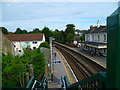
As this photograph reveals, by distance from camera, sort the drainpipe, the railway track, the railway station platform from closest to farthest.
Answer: the drainpipe < the railway station platform < the railway track

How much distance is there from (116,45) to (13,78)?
28.5ft

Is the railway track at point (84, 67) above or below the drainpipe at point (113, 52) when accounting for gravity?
below

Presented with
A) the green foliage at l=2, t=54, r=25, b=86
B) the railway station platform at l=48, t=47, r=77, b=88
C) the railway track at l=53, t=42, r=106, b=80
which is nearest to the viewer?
the green foliage at l=2, t=54, r=25, b=86

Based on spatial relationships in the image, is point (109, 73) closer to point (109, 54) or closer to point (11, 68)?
point (109, 54)

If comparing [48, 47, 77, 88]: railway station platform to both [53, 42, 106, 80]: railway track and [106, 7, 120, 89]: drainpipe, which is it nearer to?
[53, 42, 106, 80]: railway track

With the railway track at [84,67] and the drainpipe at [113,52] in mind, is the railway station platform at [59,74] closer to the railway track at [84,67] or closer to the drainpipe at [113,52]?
the railway track at [84,67]

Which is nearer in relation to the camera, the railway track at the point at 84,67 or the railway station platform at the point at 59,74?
the railway station platform at the point at 59,74

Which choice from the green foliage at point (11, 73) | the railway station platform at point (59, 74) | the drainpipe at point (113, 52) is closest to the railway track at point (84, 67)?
the railway station platform at point (59, 74)

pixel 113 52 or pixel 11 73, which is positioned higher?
pixel 113 52

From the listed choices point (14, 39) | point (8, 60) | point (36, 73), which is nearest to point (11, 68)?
point (8, 60)

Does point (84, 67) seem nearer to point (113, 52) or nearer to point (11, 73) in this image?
point (11, 73)

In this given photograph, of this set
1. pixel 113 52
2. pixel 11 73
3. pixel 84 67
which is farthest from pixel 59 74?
pixel 113 52

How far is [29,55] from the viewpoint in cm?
1588

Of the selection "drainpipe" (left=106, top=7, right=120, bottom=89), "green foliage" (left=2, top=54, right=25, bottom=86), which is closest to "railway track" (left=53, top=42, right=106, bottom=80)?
"green foliage" (left=2, top=54, right=25, bottom=86)
